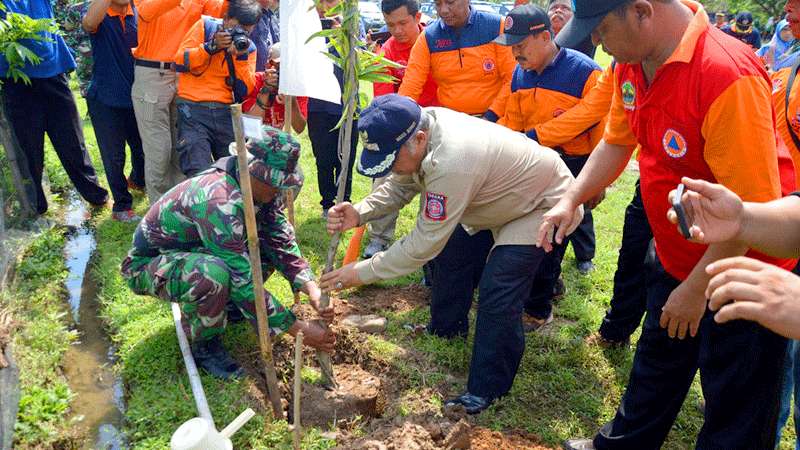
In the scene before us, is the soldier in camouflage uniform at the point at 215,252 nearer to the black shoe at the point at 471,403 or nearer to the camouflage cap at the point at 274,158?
the camouflage cap at the point at 274,158

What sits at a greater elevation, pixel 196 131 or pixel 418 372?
pixel 196 131

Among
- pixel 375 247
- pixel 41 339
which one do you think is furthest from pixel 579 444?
pixel 41 339

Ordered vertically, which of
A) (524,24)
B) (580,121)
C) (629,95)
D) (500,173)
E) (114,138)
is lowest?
(114,138)

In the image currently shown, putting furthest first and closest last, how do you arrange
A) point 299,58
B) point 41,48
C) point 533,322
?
point 41,48 → point 533,322 → point 299,58

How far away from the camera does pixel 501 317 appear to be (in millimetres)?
3445

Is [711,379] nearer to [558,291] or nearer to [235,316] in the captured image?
[558,291]

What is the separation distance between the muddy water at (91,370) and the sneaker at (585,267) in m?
3.75

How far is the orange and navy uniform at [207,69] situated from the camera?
5164 millimetres

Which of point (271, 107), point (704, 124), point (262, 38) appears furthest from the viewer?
point (262, 38)

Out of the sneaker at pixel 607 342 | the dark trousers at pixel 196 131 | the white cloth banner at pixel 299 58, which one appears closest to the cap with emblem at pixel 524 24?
the white cloth banner at pixel 299 58

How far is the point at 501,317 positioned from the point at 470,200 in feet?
2.33

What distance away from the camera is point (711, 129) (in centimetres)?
211

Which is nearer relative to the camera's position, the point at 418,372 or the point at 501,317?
the point at 501,317

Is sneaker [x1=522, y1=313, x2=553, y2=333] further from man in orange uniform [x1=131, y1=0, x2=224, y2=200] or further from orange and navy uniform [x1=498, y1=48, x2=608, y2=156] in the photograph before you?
man in orange uniform [x1=131, y1=0, x2=224, y2=200]
